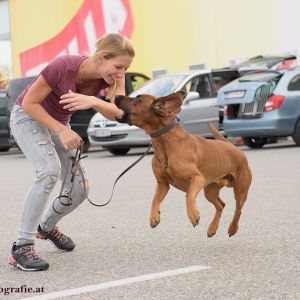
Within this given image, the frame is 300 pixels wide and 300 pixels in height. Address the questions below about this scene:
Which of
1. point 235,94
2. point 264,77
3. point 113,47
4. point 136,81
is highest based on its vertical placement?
point 113,47

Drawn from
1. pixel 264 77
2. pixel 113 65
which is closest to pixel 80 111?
pixel 264 77

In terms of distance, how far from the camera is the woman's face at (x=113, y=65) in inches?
231

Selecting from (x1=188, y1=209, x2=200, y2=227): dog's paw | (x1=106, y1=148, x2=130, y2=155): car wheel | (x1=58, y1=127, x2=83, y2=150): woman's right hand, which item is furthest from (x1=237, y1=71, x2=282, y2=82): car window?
(x1=58, y1=127, x2=83, y2=150): woman's right hand

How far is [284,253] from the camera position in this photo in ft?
20.0

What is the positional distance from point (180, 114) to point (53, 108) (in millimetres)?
12573

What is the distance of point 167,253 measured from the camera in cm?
635

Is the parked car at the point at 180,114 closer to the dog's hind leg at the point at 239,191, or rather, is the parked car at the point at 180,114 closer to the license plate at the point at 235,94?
the license plate at the point at 235,94

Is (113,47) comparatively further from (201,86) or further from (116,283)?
(201,86)


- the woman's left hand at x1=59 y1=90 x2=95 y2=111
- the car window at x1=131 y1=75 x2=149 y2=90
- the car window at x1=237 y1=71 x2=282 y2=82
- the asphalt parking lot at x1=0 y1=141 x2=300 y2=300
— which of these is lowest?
the car window at x1=131 y1=75 x2=149 y2=90

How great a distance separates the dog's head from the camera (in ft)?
19.7

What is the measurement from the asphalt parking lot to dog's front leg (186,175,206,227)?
1.04 ft

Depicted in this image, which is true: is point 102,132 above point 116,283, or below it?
below

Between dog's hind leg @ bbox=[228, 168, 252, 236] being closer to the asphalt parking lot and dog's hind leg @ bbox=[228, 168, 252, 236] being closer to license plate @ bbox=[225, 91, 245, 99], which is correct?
the asphalt parking lot

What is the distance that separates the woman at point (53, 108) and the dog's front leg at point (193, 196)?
0.70 metres
